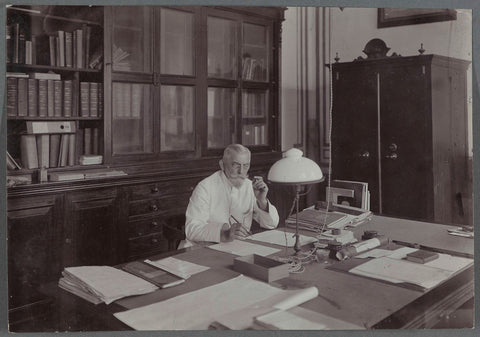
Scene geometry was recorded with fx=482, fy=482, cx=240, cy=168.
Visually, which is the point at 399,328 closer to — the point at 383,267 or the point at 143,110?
the point at 383,267

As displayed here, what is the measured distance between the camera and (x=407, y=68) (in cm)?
333

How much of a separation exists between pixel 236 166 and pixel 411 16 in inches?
61.2

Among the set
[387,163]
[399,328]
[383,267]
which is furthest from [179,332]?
[387,163]

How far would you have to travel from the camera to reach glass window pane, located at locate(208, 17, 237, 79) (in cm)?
358

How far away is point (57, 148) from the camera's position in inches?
114

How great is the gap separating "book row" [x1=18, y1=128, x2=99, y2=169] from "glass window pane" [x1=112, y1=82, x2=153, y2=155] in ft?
0.52

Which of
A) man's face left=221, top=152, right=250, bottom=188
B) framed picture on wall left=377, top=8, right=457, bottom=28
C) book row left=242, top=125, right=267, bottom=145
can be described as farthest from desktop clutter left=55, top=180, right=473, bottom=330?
book row left=242, top=125, right=267, bottom=145

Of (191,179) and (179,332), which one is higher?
(191,179)

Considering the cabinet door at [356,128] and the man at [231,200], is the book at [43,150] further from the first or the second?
the cabinet door at [356,128]

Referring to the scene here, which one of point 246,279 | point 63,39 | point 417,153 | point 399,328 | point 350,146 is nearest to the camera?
point 399,328

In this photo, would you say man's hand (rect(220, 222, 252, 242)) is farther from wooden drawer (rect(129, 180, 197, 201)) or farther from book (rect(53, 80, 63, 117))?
book (rect(53, 80, 63, 117))

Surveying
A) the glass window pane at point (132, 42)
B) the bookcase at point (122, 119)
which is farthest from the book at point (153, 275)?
the glass window pane at point (132, 42)

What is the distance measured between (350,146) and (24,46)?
2.32 metres

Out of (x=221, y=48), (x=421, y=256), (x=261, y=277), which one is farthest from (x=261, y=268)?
(x=221, y=48)
